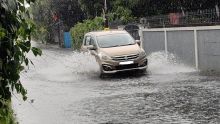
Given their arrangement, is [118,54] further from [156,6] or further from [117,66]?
[156,6]

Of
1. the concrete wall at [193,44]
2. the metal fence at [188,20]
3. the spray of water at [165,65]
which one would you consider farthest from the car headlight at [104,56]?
the metal fence at [188,20]

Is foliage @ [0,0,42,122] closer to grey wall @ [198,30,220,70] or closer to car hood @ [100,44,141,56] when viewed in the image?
grey wall @ [198,30,220,70]

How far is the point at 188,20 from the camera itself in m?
21.2

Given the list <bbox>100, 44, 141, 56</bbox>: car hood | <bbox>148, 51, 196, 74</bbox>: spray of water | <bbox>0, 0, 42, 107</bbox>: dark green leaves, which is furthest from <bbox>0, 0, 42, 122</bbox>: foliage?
<bbox>148, 51, 196, 74</bbox>: spray of water

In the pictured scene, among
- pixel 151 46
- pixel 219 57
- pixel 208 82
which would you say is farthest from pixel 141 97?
pixel 151 46

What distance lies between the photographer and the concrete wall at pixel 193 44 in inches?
715

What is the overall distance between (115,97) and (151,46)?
39.5 ft

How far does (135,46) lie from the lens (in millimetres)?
19609

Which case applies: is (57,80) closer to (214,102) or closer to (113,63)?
(113,63)

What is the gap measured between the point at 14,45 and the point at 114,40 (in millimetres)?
16511

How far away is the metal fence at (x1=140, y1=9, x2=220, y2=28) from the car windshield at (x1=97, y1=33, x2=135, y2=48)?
102 inches

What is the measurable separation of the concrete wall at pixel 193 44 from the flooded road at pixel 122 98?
56 centimetres

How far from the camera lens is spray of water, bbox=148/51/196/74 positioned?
19736 millimetres

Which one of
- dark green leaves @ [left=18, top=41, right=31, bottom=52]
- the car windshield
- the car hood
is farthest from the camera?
the car windshield
